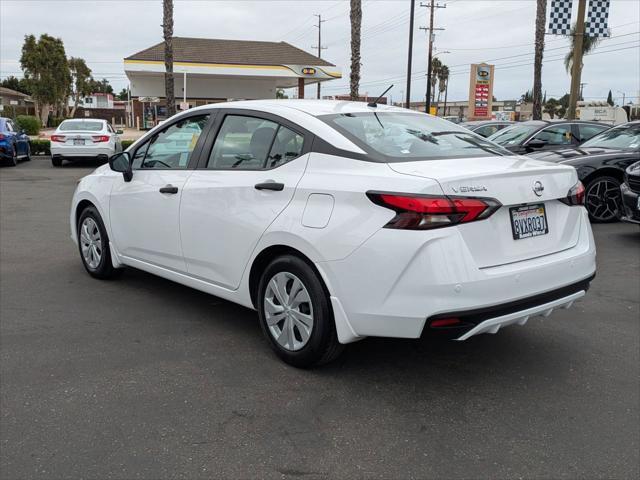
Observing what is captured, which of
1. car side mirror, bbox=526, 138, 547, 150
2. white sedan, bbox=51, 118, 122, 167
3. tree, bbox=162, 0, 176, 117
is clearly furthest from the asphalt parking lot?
tree, bbox=162, 0, 176, 117

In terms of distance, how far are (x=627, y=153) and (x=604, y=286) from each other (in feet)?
13.8

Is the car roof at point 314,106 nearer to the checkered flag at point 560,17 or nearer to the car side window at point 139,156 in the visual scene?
the car side window at point 139,156

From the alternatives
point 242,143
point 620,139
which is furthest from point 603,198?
point 242,143

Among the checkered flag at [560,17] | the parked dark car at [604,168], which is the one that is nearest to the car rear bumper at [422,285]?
the parked dark car at [604,168]

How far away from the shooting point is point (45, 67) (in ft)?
185

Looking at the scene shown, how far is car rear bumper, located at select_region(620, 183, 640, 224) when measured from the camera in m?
7.54

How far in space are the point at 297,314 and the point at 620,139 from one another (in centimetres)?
808

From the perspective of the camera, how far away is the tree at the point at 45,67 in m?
55.7

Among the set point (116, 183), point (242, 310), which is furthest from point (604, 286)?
point (116, 183)

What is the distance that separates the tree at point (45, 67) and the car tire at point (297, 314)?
5936 centimetres

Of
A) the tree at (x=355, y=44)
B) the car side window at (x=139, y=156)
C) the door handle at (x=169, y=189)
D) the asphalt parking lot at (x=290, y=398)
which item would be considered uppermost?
the tree at (x=355, y=44)

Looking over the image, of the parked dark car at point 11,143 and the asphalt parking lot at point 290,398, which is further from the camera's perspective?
the parked dark car at point 11,143

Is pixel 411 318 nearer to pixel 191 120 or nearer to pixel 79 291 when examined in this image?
pixel 191 120

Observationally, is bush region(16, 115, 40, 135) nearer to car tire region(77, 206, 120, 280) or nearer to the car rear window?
the car rear window
